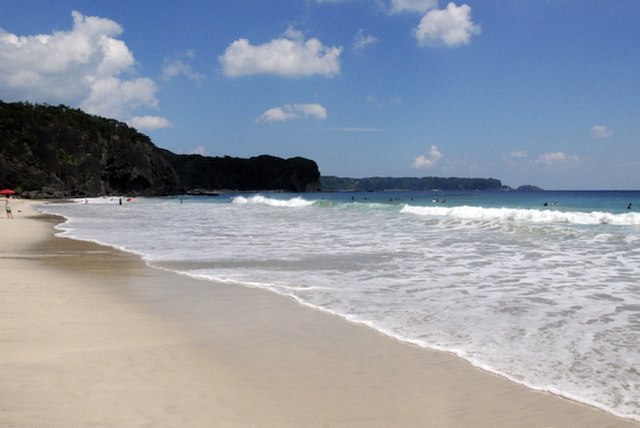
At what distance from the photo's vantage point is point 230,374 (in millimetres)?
4496

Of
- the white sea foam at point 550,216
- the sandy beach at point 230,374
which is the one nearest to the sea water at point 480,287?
the sandy beach at point 230,374

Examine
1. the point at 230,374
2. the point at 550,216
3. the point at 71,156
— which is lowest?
the point at 230,374

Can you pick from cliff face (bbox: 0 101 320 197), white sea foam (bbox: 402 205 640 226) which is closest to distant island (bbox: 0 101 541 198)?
cliff face (bbox: 0 101 320 197)

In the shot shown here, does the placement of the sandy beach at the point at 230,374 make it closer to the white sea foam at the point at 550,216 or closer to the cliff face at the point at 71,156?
the white sea foam at the point at 550,216

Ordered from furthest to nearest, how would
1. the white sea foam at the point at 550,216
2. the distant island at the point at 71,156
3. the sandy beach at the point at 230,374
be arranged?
1. the distant island at the point at 71,156
2. the white sea foam at the point at 550,216
3. the sandy beach at the point at 230,374

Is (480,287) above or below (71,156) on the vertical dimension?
below

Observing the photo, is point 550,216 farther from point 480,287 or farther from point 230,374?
point 230,374

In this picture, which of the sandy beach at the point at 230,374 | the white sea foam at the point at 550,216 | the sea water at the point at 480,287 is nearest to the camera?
the sandy beach at the point at 230,374

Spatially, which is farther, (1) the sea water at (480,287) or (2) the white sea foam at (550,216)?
(2) the white sea foam at (550,216)

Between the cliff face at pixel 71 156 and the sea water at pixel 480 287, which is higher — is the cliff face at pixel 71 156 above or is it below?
above

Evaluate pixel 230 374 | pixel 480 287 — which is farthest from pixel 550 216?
pixel 230 374

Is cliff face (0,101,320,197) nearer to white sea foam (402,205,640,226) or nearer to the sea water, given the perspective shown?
white sea foam (402,205,640,226)

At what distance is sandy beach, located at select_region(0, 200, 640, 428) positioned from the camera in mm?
3600

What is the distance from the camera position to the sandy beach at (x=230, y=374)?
3.60 metres
